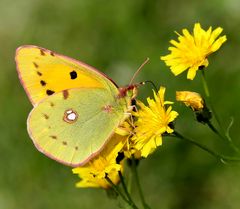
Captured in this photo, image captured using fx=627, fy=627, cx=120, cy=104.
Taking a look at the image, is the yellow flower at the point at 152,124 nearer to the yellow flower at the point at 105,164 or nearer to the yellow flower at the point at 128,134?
the yellow flower at the point at 128,134

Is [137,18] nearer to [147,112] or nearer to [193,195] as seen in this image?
[193,195]

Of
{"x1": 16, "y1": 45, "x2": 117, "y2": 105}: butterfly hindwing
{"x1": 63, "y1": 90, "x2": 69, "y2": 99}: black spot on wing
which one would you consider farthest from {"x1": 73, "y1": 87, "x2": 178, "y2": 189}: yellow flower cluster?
{"x1": 63, "y1": 90, "x2": 69, "y2": 99}: black spot on wing

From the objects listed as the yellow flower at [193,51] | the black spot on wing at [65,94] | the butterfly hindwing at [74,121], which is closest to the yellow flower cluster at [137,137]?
the butterfly hindwing at [74,121]

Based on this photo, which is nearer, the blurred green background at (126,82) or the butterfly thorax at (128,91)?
the butterfly thorax at (128,91)

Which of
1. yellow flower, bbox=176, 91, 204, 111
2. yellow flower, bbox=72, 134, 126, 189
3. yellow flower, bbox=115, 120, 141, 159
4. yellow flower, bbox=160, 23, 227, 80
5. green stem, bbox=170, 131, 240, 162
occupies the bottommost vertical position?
yellow flower, bbox=72, 134, 126, 189

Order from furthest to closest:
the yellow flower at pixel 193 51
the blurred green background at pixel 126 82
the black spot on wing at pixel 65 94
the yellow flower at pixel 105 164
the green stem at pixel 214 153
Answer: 1. the blurred green background at pixel 126 82
2. the black spot on wing at pixel 65 94
3. the yellow flower at pixel 193 51
4. the yellow flower at pixel 105 164
5. the green stem at pixel 214 153

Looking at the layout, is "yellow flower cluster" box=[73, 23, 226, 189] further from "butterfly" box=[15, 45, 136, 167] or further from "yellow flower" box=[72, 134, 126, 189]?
"butterfly" box=[15, 45, 136, 167]

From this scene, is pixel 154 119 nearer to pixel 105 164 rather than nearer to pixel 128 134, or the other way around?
pixel 128 134

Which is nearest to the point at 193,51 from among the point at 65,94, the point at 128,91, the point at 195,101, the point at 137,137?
the point at 195,101
